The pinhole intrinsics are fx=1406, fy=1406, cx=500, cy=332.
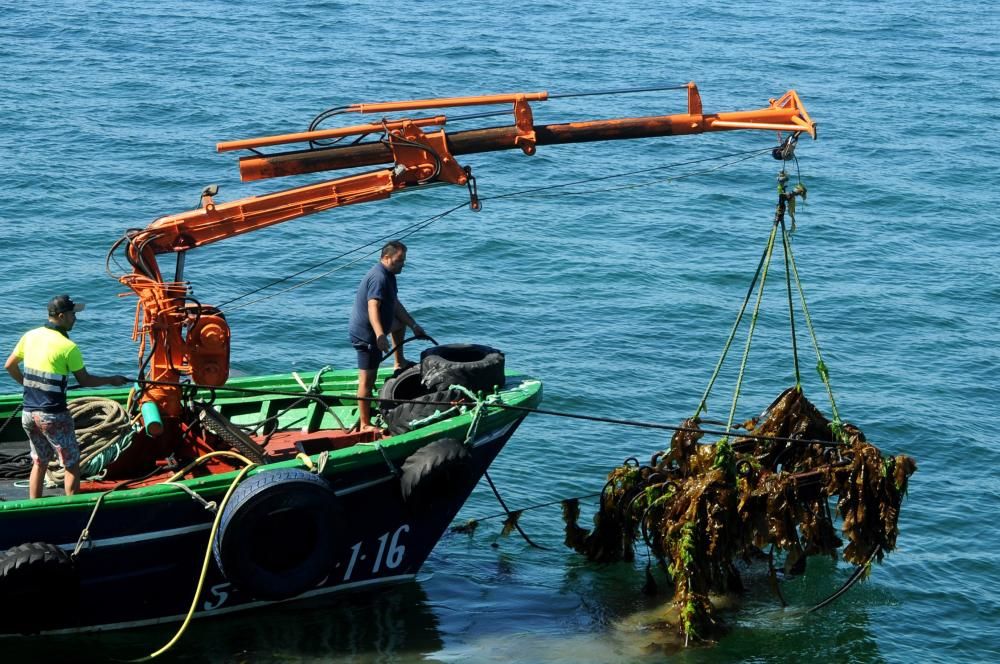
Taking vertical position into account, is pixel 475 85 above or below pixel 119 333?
above

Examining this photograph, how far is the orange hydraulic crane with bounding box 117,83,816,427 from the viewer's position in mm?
11133

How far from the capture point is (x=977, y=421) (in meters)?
16.7

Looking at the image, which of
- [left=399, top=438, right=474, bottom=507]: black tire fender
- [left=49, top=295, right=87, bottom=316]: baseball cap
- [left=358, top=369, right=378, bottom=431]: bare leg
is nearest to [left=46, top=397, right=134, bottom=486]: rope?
[left=49, top=295, right=87, bottom=316]: baseball cap

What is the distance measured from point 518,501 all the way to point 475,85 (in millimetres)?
17257

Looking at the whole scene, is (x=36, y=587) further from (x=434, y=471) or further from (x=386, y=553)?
(x=434, y=471)

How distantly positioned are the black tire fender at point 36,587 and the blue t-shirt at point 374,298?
3.03 meters

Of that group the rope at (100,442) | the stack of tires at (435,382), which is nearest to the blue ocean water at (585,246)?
the rope at (100,442)

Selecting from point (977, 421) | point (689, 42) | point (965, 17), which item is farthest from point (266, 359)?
point (965, 17)

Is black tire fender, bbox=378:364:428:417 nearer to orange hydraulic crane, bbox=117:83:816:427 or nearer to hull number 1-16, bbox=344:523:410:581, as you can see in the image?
hull number 1-16, bbox=344:523:410:581

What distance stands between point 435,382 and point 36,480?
10.8ft

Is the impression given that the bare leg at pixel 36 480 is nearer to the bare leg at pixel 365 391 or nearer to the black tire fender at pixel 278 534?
the black tire fender at pixel 278 534

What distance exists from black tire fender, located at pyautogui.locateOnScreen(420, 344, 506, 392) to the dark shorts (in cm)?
40

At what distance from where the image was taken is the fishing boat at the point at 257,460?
10.4 metres

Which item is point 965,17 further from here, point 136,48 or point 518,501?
point 518,501
